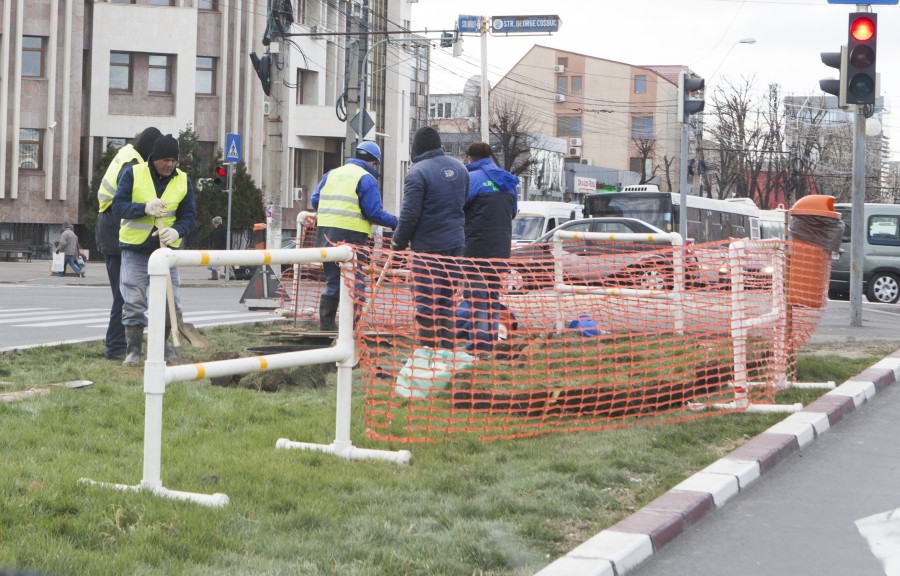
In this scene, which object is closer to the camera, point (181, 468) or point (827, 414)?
point (181, 468)

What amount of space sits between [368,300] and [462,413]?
3.33 ft

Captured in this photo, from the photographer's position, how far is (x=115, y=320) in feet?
36.4

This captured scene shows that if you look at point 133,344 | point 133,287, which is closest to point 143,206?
point 133,287

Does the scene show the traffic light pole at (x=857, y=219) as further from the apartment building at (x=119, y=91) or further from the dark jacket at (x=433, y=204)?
the apartment building at (x=119, y=91)

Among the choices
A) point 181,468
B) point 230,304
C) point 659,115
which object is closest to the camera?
point 181,468

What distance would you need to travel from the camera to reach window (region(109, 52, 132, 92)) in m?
50.4

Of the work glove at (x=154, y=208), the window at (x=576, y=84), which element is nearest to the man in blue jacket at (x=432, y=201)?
the work glove at (x=154, y=208)

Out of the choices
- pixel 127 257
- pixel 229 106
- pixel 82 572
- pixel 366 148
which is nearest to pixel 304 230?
pixel 366 148

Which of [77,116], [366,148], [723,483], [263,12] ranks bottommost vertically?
[723,483]

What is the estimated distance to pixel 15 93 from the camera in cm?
4634

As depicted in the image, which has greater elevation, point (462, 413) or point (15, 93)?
point (15, 93)

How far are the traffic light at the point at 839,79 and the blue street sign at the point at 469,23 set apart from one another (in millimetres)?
24147

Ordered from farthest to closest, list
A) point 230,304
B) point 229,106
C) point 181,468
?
point 229,106
point 230,304
point 181,468

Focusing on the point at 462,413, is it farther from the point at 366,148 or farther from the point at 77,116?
the point at 77,116
